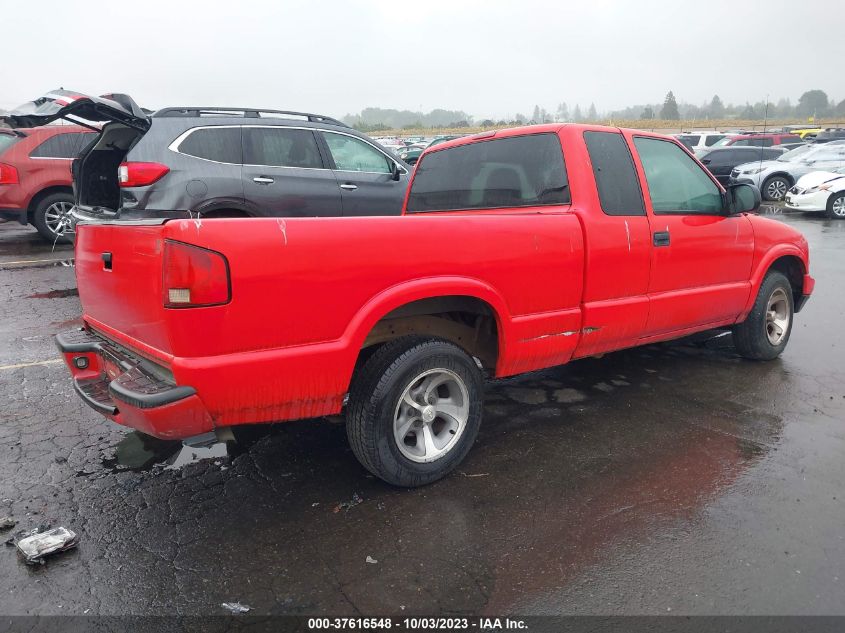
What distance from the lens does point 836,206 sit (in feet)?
48.0

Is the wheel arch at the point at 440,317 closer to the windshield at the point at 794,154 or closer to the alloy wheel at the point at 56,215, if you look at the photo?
the alloy wheel at the point at 56,215

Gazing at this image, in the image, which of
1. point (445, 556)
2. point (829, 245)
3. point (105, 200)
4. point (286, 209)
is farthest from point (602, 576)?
point (829, 245)

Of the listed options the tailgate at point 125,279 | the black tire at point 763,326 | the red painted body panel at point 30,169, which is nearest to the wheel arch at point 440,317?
the tailgate at point 125,279

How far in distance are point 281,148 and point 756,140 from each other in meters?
22.5

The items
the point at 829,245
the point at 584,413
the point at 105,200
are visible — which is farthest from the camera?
the point at 829,245

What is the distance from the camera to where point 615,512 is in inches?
113

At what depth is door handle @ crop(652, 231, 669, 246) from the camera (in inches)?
153

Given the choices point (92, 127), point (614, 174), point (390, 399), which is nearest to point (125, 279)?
point (390, 399)

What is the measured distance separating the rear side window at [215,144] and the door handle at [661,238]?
14.8ft

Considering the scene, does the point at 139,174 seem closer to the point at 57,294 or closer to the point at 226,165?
the point at 226,165

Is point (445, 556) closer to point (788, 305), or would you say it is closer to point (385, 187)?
point (788, 305)

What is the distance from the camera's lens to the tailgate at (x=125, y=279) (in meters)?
2.46

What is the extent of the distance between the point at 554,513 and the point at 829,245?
10837 millimetres

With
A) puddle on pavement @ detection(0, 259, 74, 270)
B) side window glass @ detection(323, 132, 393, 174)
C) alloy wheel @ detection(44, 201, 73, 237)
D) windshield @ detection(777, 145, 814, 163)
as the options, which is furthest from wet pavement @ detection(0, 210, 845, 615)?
windshield @ detection(777, 145, 814, 163)
